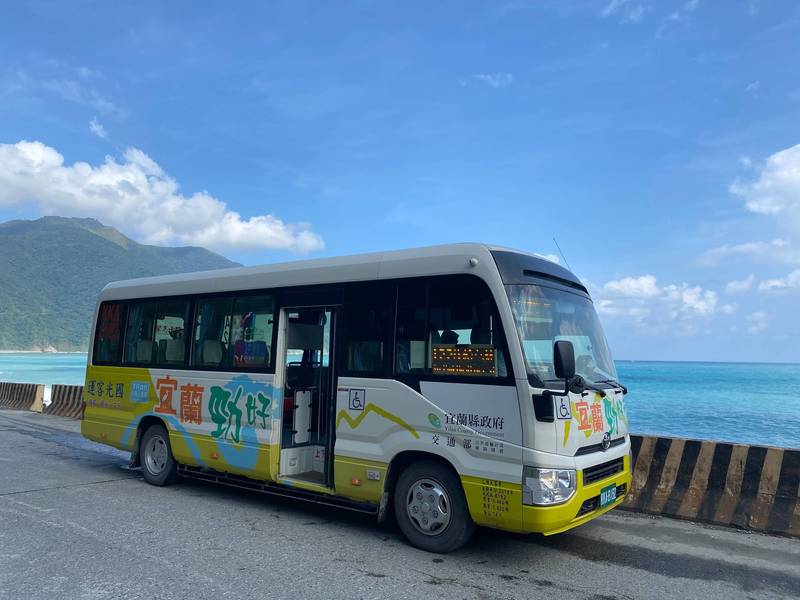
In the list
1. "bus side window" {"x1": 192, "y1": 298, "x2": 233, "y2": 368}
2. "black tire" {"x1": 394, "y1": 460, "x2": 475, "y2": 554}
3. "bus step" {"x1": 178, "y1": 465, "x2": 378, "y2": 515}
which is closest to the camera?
"black tire" {"x1": 394, "y1": 460, "x2": 475, "y2": 554}

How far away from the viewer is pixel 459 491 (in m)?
5.16

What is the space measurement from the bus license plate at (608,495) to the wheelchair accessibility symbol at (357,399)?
237 cm

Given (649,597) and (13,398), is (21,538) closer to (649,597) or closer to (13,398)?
(649,597)

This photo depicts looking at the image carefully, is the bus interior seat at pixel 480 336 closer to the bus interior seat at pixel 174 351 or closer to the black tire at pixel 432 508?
the black tire at pixel 432 508

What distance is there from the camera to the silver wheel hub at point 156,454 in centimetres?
827

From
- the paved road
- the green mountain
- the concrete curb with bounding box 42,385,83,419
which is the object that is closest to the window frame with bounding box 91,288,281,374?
the paved road

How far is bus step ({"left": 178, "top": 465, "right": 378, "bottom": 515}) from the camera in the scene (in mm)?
6121

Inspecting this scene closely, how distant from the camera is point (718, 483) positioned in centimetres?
662

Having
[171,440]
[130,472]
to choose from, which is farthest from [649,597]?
[130,472]

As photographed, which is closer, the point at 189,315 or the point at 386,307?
the point at 386,307

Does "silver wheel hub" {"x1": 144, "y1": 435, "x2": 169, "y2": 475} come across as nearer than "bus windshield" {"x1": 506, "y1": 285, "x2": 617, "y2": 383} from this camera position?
No

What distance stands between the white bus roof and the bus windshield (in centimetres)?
30

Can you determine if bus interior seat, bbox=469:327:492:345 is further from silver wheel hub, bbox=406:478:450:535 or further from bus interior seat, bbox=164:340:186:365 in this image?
bus interior seat, bbox=164:340:186:365

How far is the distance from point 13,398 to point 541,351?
2170 cm
